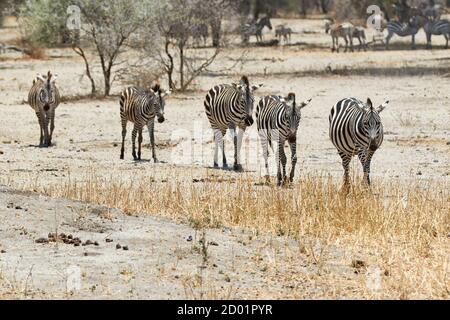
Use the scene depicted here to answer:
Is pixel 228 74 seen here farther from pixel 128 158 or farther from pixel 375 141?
pixel 375 141

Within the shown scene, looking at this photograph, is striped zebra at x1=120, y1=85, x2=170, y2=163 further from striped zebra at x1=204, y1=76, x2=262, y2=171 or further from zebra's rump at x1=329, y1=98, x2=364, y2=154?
zebra's rump at x1=329, y1=98, x2=364, y2=154

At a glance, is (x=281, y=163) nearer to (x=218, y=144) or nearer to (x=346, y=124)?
(x=346, y=124)

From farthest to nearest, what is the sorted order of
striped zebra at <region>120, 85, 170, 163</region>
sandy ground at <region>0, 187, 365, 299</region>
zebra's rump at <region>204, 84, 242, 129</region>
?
striped zebra at <region>120, 85, 170, 163</region>, zebra's rump at <region>204, 84, 242, 129</region>, sandy ground at <region>0, 187, 365, 299</region>

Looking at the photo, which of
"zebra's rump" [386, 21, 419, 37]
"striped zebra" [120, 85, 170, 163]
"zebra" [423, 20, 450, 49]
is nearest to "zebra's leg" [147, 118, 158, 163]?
"striped zebra" [120, 85, 170, 163]

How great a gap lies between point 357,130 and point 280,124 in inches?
69.4

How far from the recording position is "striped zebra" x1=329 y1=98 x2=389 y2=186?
14273 millimetres

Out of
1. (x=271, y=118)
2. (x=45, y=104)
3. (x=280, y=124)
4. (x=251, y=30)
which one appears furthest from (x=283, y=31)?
(x=280, y=124)

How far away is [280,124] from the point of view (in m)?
16.0

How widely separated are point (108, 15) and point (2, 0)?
2444 cm

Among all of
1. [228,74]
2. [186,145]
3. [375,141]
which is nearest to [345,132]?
[375,141]

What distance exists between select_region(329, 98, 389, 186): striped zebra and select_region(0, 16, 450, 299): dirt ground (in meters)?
0.56

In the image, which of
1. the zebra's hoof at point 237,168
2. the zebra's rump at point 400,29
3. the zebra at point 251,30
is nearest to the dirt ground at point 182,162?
the zebra's hoof at point 237,168

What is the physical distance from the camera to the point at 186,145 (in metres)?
20.8
